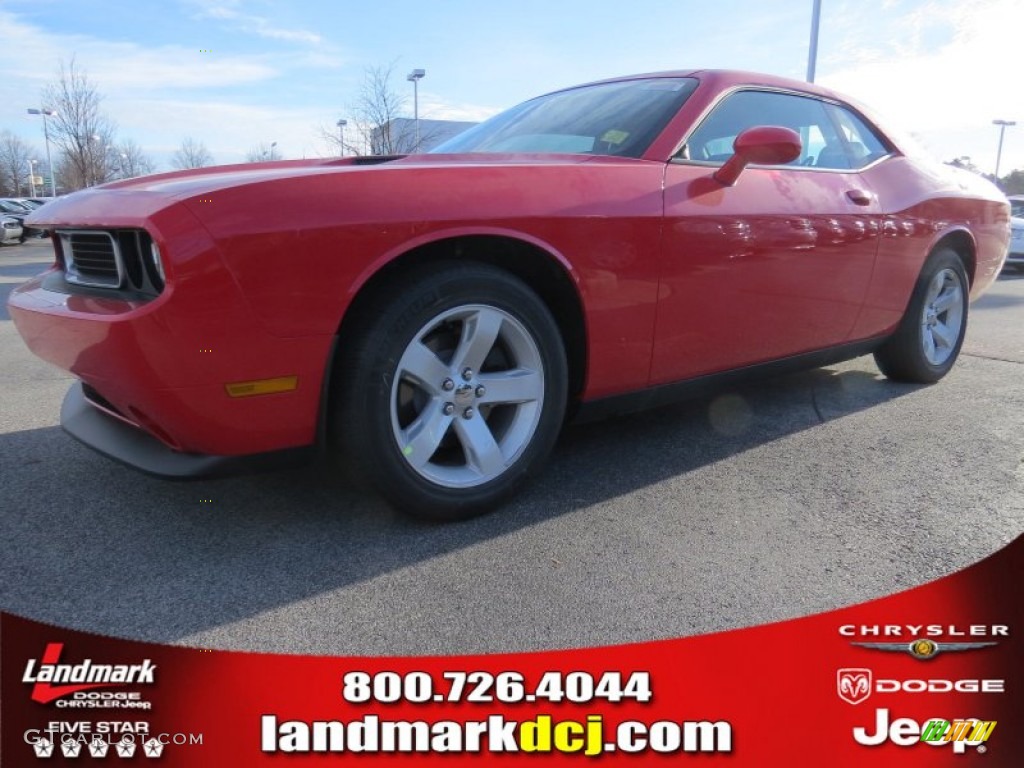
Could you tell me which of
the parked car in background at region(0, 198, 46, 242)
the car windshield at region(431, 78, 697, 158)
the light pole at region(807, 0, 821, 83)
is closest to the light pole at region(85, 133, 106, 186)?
the parked car in background at region(0, 198, 46, 242)

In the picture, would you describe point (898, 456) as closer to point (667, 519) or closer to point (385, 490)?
point (667, 519)

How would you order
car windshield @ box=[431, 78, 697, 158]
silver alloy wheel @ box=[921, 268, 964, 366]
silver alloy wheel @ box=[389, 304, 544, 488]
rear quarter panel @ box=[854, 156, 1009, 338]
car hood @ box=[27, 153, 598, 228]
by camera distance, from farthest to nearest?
silver alloy wheel @ box=[921, 268, 964, 366]
rear quarter panel @ box=[854, 156, 1009, 338]
car windshield @ box=[431, 78, 697, 158]
silver alloy wheel @ box=[389, 304, 544, 488]
car hood @ box=[27, 153, 598, 228]

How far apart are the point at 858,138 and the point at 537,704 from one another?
335 cm

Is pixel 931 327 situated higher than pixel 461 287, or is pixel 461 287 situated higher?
pixel 461 287

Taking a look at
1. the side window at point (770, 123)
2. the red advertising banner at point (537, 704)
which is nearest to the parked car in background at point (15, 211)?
the side window at point (770, 123)

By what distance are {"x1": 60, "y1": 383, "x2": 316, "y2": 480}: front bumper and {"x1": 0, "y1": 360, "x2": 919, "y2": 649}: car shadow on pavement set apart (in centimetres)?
27

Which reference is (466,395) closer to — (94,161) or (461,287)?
(461,287)

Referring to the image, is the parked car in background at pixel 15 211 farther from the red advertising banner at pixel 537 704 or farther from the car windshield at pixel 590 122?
the red advertising banner at pixel 537 704

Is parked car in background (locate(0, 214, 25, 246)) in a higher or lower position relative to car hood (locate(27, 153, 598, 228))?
lower

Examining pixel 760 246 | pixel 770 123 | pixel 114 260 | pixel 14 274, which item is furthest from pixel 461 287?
pixel 14 274

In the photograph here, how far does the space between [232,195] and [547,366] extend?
1.07 meters

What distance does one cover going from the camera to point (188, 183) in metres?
2.18

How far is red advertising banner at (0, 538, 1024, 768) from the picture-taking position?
4.82 feet

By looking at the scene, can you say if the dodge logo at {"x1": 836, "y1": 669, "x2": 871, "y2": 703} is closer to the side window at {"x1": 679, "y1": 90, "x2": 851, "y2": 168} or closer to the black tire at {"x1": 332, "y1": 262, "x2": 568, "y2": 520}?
the black tire at {"x1": 332, "y1": 262, "x2": 568, "y2": 520}
